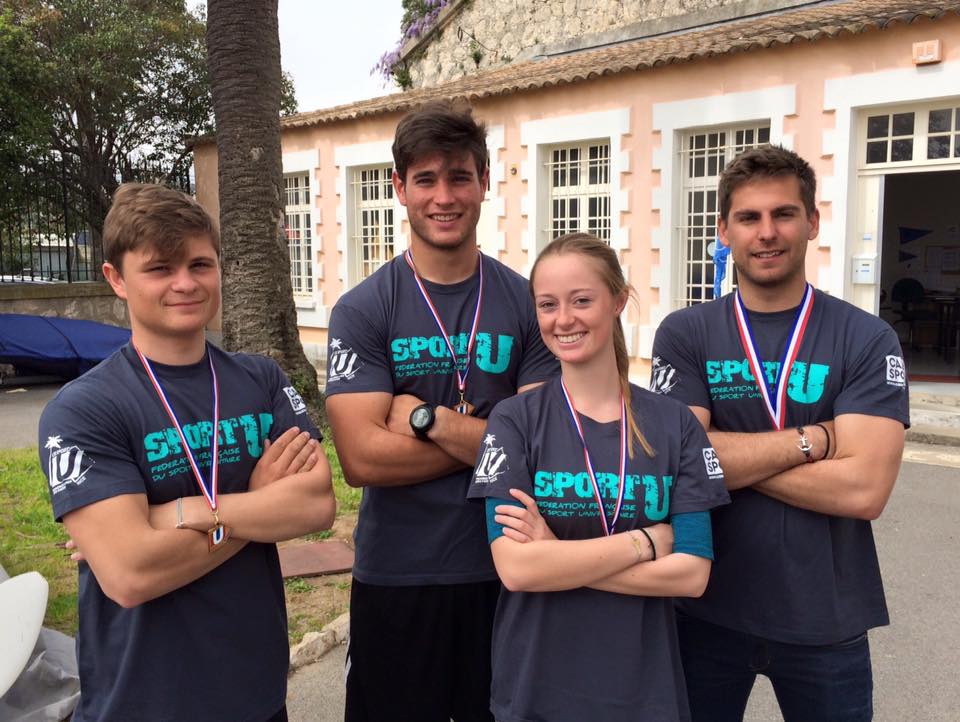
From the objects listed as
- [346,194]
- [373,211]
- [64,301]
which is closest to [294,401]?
[373,211]

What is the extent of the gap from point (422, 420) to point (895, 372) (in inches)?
54.4

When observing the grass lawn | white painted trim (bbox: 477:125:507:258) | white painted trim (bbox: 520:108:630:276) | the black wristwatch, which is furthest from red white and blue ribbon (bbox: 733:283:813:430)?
white painted trim (bbox: 477:125:507:258)

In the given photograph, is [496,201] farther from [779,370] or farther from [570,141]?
[779,370]

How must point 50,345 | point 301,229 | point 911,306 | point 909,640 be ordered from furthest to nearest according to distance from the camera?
point 301,229, point 911,306, point 50,345, point 909,640

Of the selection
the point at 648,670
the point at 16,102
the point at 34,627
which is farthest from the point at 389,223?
the point at 648,670

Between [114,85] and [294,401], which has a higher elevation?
[114,85]

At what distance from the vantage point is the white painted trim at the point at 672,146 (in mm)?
10914

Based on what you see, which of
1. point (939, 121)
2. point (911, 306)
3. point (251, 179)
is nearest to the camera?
point (251, 179)

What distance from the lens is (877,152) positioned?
10.3 m

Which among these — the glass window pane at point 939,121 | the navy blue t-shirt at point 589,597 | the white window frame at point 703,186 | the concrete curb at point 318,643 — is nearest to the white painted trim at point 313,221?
the white window frame at point 703,186

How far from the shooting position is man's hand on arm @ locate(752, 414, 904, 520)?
231 cm

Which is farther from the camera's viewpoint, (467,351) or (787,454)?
(467,351)

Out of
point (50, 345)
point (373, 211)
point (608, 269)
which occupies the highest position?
point (373, 211)

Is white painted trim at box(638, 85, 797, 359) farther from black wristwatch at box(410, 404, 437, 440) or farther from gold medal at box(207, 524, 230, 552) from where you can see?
gold medal at box(207, 524, 230, 552)
